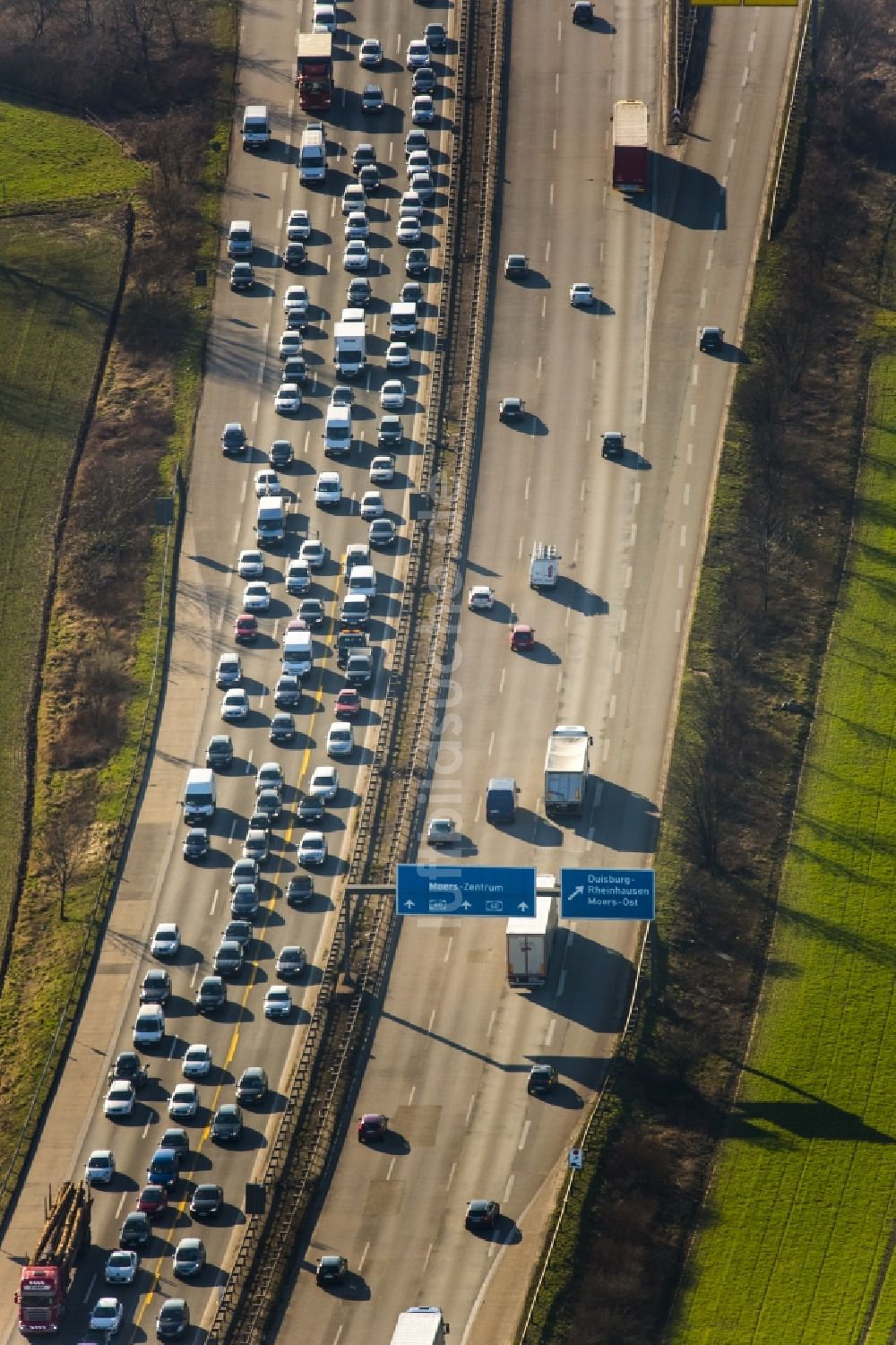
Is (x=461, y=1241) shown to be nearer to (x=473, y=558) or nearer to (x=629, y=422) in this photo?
(x=473, y=558)

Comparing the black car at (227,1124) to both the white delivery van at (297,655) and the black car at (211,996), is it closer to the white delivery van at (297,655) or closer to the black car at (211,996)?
the black car at (211,996)

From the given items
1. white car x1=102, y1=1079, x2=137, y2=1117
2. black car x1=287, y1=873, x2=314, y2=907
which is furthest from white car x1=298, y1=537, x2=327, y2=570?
white car x1=102, y1=1079, x2=137, y2=1117

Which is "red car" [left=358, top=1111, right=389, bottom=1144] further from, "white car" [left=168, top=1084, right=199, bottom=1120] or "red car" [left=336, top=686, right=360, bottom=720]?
"red car" [left=336, top=686, right=360, bottom=720]

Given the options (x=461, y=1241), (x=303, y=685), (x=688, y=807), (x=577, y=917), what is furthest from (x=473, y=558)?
(x=461, y=1241)

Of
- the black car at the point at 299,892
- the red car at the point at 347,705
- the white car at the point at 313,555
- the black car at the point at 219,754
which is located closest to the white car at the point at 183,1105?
the black car at the point at 299,892

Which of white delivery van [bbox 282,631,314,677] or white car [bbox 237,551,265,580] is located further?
white car [bbox 237,551,265,580]

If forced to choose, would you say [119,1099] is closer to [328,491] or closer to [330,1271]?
[330,1271]

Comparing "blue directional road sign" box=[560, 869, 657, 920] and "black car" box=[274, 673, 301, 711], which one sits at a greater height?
"blue directional road sign" box=[560, 869, 657, 920]
